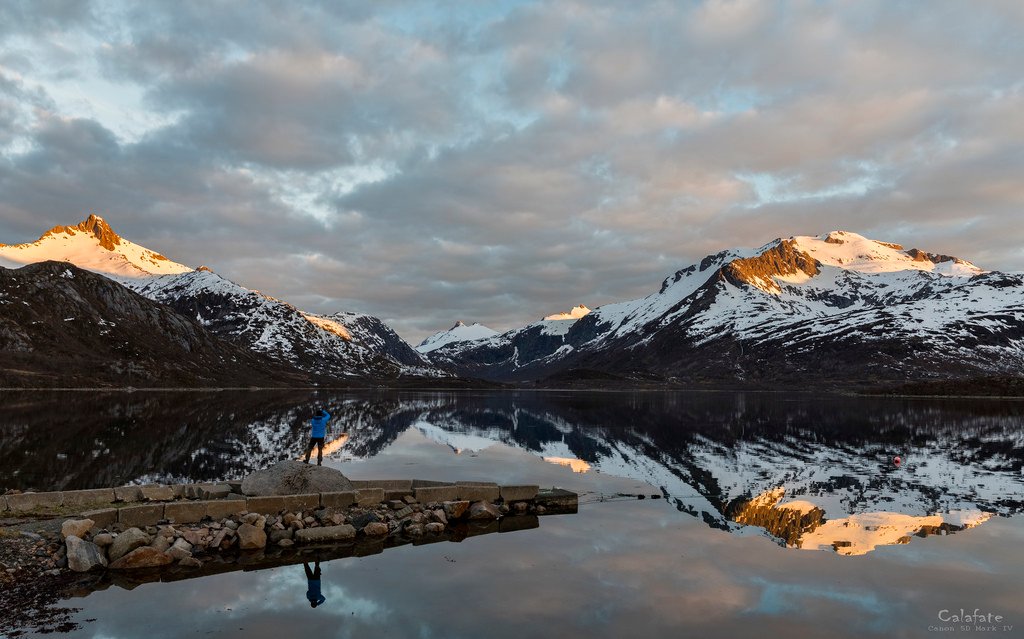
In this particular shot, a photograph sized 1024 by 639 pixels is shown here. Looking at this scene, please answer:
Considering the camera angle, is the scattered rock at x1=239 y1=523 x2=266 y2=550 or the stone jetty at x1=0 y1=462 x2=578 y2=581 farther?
the scattered rock at x1=239 y1=523 x2=266 y2=550

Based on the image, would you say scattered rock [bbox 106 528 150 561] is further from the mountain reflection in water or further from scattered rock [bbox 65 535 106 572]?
the mountain reflection in water

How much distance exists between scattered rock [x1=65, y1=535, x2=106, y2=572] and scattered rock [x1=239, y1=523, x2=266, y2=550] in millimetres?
4351

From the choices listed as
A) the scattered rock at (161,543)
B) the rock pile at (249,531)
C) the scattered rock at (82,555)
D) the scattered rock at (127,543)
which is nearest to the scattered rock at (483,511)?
the rock pile at (249,531)

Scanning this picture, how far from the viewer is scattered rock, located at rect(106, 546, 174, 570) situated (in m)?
21.7

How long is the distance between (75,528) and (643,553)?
1974 centimetres

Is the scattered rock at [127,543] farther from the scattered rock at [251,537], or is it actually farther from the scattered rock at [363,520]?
the scattered rock at [363,520]

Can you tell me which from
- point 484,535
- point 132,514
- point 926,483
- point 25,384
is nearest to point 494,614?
point 484,535

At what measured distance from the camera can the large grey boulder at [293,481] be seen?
29719mm

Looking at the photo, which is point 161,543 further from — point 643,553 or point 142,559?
point 643,553

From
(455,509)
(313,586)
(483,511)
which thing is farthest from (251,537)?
(483,511)

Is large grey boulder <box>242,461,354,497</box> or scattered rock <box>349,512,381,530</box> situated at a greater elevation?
large grey boulder <box>242,461,354,497</box>

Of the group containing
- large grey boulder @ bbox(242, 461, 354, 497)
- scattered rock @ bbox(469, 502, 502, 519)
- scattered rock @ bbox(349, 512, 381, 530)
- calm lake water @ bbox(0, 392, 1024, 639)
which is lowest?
calm lake water @ bbox(0, 392, 1024, 639)

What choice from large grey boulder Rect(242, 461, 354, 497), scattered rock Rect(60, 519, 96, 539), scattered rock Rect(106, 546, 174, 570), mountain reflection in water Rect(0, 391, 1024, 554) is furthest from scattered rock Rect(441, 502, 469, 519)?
scattered rock Rect(60, 519, 96, 539)

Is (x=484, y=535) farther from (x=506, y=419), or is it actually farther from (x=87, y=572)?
(x=506, y=419)
